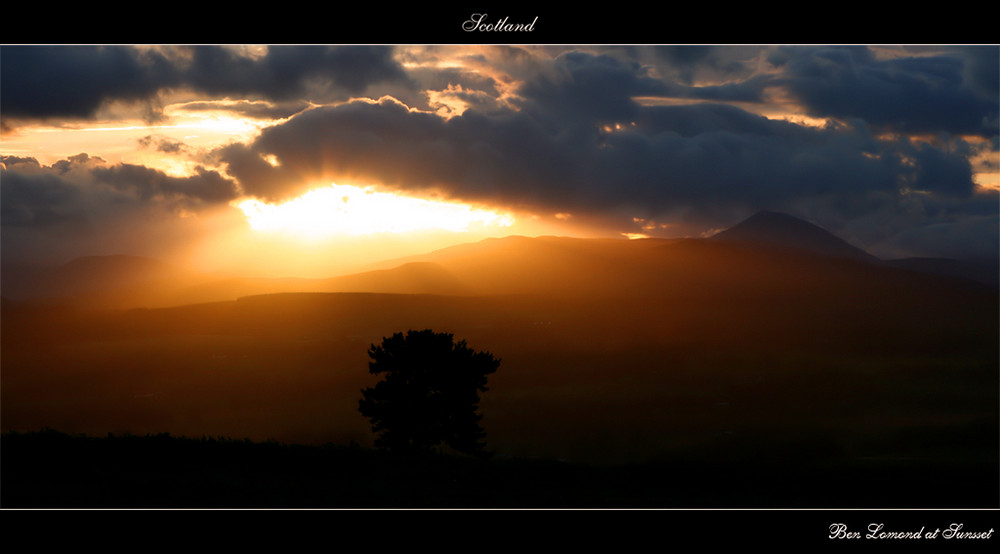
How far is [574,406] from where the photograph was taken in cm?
9788

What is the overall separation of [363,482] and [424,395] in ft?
42.3

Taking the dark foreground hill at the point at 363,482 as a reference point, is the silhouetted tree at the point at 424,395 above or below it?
above

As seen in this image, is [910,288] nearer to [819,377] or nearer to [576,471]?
[819,377]

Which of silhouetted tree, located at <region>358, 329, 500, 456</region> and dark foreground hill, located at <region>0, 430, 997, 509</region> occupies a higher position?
silhouetted tree, located at <region>358, 329, 500, 456</region>

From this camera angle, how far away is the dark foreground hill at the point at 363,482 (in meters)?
19.4

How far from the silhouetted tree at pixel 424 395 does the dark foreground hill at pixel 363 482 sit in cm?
682

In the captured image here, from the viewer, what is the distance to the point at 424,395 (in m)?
34.9

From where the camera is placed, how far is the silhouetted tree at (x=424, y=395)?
3438 centimetres

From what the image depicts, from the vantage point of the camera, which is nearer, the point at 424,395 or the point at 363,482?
the point at 363,482

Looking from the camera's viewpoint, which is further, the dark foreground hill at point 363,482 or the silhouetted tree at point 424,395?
the silhouetted tree at point 424,395

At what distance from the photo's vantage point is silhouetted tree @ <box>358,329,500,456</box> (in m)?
34.4

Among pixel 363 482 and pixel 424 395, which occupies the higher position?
pixel 424 395

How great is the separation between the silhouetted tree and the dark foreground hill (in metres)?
6.82

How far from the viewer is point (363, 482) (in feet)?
72.2
